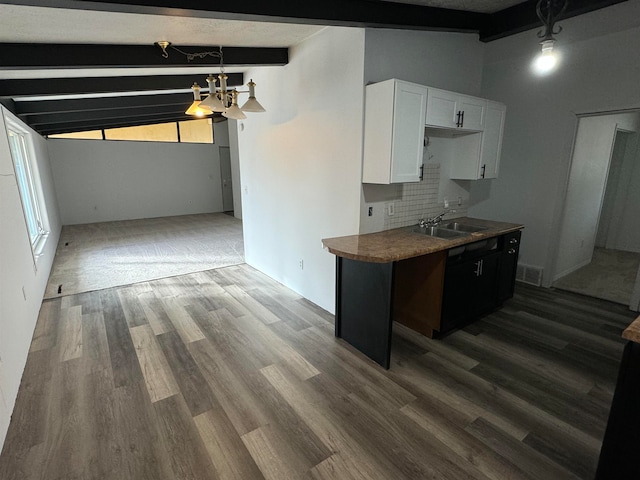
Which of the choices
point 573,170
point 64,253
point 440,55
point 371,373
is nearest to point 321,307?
point 371,373

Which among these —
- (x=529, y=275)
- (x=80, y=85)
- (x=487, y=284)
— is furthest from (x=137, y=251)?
(x=529, y=275)

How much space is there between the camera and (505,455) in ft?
5.73

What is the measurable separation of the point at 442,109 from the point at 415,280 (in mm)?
1533

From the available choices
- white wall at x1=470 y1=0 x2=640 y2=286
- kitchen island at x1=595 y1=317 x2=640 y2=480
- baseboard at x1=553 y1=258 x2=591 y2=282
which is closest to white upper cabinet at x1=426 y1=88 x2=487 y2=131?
white wall at x1=470 y1=0 x2=640 y2=286

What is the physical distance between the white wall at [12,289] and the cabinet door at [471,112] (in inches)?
154

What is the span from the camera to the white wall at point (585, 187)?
12.8 ft

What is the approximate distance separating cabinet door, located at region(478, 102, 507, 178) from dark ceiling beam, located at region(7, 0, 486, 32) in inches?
32.1

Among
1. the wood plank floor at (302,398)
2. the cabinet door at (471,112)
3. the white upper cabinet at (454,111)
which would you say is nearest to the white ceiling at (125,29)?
the white upper cabinet at (454,111)

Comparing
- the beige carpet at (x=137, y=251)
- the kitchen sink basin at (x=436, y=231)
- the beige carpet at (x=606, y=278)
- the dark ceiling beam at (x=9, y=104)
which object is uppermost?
the dark ceiling beam at (x=9, y=104)

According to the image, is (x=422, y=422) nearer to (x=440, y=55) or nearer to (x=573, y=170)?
(x=440, y=55)

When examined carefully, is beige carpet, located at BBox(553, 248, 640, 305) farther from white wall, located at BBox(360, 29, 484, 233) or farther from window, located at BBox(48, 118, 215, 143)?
window, located at BBox(48, 118, 215, 143)

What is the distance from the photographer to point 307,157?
345cm

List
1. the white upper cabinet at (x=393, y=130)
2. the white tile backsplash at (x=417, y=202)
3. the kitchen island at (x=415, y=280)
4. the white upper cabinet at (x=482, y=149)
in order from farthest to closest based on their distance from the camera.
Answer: the white upper cabinet at (x=482, y=149), the white tile backsplash at (x=417, y=202), the white upper cabinet at (x=393, y=130), the kitchen island at (x=415, y=280)

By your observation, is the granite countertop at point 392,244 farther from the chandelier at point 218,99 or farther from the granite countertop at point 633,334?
the chandelier at point 218,99
